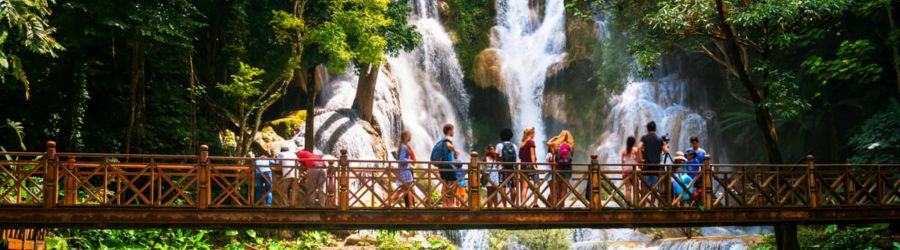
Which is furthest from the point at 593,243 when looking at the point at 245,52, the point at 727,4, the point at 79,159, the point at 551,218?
the point at 79,159

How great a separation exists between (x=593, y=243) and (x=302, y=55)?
31.6 ft

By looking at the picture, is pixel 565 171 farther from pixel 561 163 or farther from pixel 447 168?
pixel 447 168

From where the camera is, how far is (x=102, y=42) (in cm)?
2055

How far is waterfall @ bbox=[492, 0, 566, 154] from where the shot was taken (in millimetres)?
34125

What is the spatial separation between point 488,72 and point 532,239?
13174 mm

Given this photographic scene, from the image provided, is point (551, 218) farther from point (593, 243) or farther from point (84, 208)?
point (593, 243)

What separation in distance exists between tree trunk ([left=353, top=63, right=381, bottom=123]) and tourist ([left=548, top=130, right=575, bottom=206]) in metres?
14.3

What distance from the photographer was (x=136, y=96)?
2030 cm

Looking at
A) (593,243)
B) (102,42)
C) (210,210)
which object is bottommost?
(593,243)

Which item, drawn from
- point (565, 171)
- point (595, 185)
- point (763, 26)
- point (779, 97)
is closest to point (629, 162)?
point (595, 185)

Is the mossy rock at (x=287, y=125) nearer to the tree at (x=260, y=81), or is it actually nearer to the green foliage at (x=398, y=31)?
the tree at (x=260, y=81)

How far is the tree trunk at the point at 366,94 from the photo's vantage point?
28.3 m

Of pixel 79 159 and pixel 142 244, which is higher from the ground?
pixel 79 159

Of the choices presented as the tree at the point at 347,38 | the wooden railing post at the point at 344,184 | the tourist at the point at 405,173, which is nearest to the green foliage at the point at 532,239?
the tree at the point at 347,38
